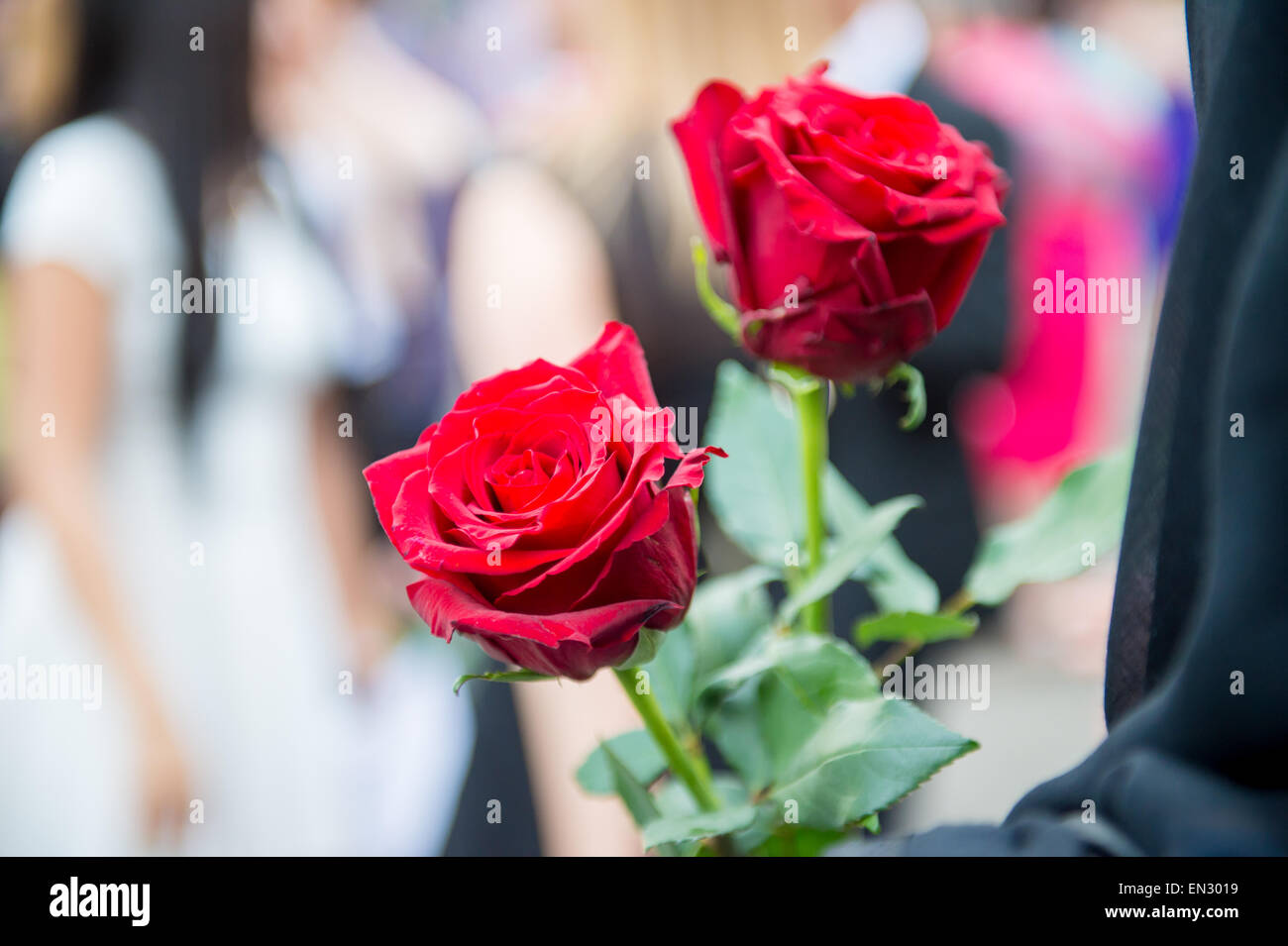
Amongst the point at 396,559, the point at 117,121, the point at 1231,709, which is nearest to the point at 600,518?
the point at 1231,709

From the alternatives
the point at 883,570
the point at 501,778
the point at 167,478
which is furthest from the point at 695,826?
the point at 167,478

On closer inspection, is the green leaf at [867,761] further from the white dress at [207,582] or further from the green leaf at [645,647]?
the white dress at [207,582]

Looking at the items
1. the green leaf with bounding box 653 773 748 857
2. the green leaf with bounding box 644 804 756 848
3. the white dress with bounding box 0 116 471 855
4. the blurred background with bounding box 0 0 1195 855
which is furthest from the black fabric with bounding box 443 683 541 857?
the green leaf with bounding box 644 804 756 848

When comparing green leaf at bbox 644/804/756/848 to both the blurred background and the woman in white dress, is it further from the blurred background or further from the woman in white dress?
the woman in white dress

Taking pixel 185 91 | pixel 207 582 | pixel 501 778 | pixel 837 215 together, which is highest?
pixel 185 91

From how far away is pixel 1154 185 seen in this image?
4.10 ft

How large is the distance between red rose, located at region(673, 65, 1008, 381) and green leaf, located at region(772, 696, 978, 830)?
0.10 m

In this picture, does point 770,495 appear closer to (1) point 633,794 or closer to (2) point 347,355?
(1) point 633,794

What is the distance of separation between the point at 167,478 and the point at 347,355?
0.90 feet

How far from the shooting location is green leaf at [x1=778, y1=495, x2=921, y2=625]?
0.28 m

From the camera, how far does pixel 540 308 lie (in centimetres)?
99

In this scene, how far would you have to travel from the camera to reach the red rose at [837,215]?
250 millimetres

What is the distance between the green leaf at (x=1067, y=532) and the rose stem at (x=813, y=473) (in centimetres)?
6

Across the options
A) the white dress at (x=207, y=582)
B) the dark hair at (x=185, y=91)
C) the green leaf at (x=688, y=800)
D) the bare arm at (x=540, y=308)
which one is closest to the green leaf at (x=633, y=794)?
the green leaf at (x=688, y=800)
